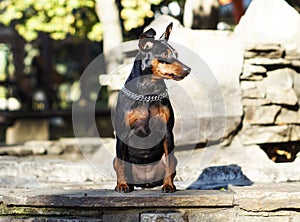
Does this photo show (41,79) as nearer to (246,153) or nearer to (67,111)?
(67,111)

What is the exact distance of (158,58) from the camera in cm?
414

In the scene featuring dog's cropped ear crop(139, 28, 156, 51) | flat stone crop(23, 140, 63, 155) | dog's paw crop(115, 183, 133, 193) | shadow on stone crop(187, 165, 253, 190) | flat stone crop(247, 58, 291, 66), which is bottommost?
flat stone crop(23, 140, 63, 155)

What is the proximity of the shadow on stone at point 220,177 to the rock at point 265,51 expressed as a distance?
1588 mm

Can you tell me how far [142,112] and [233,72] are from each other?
2670 mm

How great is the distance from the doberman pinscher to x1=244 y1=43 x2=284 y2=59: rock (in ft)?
8.57

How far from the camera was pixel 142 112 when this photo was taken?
4.16 metres

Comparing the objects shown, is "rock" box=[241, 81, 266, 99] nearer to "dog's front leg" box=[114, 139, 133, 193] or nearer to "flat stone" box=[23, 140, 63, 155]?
"dog's front leg" box=[114, 139, 133, 193]

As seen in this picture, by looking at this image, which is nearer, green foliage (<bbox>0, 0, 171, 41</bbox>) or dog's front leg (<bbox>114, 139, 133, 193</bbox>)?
dog's front leg (<bbox>114, 139, 133, 193</bbox>)

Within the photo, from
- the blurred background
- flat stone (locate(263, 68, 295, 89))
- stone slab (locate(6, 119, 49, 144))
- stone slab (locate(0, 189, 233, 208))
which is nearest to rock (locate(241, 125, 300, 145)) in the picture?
flat stone (locate(263, 68, 295, 89))

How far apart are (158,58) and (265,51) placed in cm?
289

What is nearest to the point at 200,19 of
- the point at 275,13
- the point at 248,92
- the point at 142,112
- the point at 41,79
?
the point at 275,13

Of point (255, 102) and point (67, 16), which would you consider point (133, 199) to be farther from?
point (67, 16)

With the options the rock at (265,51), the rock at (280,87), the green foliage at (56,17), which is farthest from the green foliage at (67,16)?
the rock at (280,87)

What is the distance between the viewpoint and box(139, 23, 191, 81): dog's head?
4.11m
